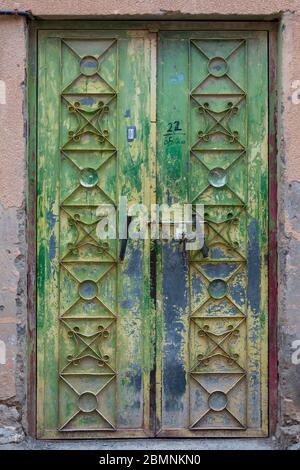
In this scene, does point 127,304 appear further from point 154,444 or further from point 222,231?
point 154,444

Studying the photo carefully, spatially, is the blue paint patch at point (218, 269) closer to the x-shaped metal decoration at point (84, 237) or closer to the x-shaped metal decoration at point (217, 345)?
the x-shaped metal decoration at point (217, 345)

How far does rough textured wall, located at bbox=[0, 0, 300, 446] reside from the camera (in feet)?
15.0

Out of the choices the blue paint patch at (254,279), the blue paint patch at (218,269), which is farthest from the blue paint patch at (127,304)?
the blue paint patch at (254,279)

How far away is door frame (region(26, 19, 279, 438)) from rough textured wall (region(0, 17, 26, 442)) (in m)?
0.11

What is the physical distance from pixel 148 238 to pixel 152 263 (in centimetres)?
15

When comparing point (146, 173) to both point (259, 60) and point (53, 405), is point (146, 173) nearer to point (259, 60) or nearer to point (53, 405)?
point (259, 60)

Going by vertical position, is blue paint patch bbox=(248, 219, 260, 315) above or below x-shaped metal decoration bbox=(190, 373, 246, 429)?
above

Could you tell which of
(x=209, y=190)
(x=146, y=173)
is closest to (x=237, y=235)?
(x=209, y=190)

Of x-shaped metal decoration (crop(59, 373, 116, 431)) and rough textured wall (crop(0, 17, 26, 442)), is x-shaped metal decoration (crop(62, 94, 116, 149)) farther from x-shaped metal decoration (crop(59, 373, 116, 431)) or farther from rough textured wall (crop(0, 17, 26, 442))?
x-shaped metal decoration (crop(59, 373, 116, 431))

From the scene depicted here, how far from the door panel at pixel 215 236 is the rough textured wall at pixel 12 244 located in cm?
80

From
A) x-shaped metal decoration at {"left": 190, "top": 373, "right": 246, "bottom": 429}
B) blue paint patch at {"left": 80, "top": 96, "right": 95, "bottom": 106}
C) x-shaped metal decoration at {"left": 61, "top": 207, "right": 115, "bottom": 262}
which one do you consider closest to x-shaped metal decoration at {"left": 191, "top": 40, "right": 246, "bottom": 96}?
blue paint patch at {"left": 80, "top": 96, "right": 95, "bottom": 106}

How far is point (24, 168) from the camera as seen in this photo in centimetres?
461

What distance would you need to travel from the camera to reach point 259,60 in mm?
4738

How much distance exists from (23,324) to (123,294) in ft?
1.96
